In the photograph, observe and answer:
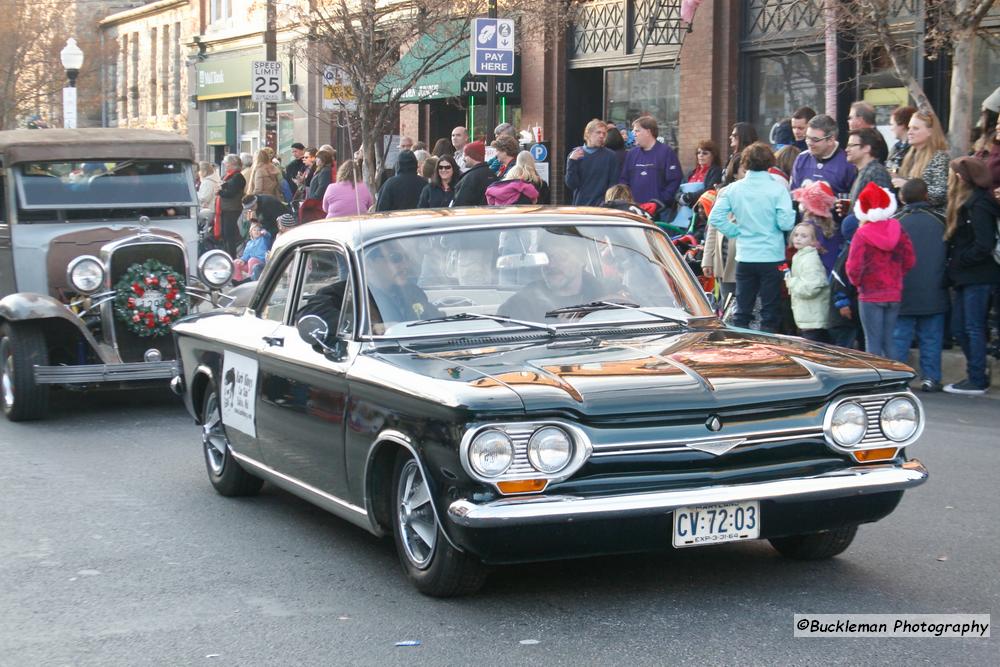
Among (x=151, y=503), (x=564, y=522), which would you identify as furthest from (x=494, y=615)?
(x=151, y=503)

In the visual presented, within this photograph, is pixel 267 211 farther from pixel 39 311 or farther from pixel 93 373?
pixel 93 373

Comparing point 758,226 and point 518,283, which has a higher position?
point 758,226

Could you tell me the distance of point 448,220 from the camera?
6738mm

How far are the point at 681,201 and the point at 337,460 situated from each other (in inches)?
380

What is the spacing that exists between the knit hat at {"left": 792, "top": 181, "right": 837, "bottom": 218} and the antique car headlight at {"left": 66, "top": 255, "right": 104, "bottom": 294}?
5994 millimetres

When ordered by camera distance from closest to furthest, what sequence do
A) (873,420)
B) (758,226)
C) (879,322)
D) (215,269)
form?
(873,420)
(879,322)
(215,269)
(758,226)

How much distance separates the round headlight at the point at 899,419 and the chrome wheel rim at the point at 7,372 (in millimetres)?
7390

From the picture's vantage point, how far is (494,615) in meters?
5.59

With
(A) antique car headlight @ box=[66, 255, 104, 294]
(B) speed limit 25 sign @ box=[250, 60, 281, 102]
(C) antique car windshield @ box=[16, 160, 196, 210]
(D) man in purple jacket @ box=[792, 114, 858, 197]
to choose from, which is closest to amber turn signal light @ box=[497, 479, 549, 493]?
(A) antique car headlight @ box=[66, 255, 104, 294]

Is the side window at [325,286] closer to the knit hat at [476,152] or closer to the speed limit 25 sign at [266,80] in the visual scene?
the knit hat at [476,152]

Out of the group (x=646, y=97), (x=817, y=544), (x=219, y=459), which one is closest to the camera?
(x=817, y=544)

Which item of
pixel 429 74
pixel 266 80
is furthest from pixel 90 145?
pixel 429 74

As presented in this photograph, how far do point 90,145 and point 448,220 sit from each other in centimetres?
714

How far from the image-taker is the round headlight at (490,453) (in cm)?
524
